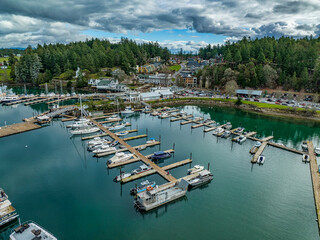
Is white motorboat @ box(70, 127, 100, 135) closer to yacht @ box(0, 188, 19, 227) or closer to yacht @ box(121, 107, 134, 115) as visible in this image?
yacht @ box(121, 107, 134, 115)

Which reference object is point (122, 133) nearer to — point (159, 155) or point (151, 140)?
point (151, 140)

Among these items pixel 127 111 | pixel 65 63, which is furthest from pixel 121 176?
pixel 65 63

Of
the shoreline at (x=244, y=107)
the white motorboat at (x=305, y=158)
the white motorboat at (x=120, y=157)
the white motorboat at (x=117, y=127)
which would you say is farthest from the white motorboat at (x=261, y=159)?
the shoreline at (x=244, y=107)

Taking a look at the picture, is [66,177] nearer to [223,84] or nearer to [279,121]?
[279,121]

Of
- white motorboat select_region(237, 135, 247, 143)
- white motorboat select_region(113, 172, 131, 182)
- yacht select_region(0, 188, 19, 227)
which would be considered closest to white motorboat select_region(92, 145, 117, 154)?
white motorboat select_region(113, 172, 131, 182)

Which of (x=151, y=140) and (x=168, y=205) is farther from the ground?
(x=151, y=140)

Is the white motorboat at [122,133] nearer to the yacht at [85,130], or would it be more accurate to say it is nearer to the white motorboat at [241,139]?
the yacht at [85,130]

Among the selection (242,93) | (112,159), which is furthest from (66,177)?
(242,93)
